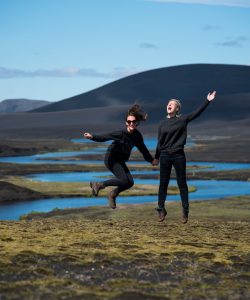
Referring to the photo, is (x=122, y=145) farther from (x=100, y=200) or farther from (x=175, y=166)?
(x=100, y=200)

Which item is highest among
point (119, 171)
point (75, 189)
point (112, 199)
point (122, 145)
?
point (122, 145)

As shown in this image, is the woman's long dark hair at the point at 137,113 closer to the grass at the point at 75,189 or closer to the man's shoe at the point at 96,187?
the man's shoe at the point at 96,187

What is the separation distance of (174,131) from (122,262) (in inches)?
187

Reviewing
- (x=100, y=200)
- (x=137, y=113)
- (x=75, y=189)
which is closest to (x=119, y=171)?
(x=137, y=113)

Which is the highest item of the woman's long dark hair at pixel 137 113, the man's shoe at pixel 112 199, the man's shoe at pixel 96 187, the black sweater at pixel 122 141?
the woman's long dark hair at pixel 137 113

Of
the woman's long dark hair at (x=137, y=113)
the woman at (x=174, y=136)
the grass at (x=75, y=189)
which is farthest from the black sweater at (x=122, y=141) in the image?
the grass at (x=75, y=189)

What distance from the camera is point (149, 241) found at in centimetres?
1252

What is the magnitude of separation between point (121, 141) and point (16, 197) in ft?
134

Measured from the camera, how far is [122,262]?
1034cm

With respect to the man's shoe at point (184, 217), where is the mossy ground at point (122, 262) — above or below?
below

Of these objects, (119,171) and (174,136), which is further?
(119,171)

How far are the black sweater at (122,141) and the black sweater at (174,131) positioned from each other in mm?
481

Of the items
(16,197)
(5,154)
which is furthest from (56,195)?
(5,154)

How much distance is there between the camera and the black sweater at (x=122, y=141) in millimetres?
14555
